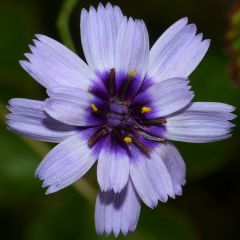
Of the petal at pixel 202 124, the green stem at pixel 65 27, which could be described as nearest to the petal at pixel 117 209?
the petal at pixel 202 124

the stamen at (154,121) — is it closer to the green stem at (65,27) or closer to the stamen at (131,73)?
the stamen at (131,73)

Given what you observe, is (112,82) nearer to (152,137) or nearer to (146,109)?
(146,109)

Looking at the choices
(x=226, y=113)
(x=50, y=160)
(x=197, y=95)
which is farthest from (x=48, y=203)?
(x=226, y=113)

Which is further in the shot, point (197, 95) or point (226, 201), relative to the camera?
point (226, 201)

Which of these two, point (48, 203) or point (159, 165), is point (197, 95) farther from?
point (159, 165)

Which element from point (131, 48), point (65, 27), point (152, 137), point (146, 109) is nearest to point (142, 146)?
point (152, 137)

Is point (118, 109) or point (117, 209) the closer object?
point (118, 109)
